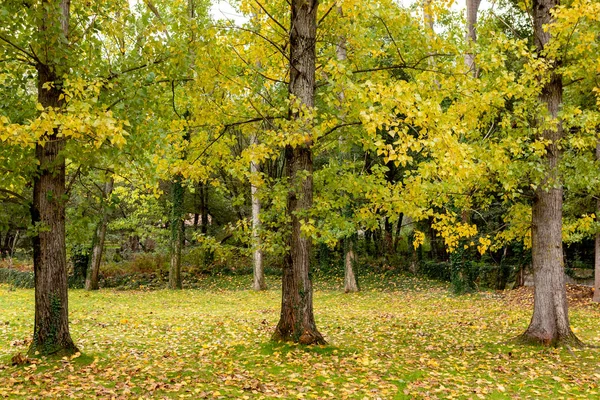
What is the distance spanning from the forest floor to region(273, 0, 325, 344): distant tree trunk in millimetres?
394

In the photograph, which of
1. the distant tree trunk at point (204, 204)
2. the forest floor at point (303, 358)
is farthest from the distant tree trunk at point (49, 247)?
the distant tree trunk at point (204, 204)

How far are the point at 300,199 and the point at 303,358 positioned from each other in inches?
97.3

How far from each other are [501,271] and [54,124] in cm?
2072

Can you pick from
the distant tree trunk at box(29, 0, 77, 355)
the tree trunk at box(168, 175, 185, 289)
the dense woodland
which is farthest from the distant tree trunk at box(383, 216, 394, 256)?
the distant tree trunk at box(29, 0, 77, 355)

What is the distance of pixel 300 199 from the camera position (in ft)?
26.9

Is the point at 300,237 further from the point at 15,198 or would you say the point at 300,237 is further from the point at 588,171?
the point at 588,171

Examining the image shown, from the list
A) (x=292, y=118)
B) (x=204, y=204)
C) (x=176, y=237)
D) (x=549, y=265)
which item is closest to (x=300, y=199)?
(x=292, y=118)

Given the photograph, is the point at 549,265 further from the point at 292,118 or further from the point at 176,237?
the point at 176,237

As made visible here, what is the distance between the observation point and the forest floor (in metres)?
6.11

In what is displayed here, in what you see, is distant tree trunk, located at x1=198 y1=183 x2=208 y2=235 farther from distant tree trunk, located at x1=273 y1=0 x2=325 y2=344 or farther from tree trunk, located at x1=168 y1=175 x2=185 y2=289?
distant tree trunk, located at x1=273 y1=0 x2=325 y2=344

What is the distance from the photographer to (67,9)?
24.5 ft

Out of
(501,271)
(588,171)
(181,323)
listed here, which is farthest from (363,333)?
(501,271)

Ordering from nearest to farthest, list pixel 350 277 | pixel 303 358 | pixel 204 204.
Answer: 1. pixel 303 358
2. pixel 350 277
3. pixel 204 204

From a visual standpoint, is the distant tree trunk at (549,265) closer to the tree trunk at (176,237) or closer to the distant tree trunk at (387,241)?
the tree trunk at (176,237)
